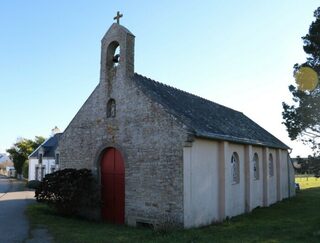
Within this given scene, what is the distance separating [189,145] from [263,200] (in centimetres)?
1054

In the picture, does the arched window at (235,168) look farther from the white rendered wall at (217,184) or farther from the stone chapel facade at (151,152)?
the white rendered wall at (217,184)

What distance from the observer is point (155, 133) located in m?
14.9

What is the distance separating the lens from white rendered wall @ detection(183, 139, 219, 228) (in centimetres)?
1393

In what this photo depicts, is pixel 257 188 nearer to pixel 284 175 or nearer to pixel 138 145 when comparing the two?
pixel 284 175

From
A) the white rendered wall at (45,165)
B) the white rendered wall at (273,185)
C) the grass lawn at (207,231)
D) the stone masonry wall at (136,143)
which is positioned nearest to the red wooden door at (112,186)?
the stone masonry wall at (136,143)

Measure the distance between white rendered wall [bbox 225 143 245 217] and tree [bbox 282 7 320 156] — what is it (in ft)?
16.7

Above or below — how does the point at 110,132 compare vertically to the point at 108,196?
above

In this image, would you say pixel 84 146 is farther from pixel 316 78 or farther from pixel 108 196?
pixel 316 78

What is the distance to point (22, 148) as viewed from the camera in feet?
213

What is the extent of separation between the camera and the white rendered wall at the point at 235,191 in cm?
1680

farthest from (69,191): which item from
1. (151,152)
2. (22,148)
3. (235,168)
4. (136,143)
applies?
(22,148)

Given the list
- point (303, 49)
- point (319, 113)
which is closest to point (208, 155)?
point (319, 113)

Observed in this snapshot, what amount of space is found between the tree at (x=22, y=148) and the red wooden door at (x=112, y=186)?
51.4 m

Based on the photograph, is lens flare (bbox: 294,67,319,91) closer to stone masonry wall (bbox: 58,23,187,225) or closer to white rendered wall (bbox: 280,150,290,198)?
white rendered wall (bbox: 280,150,290,198)
